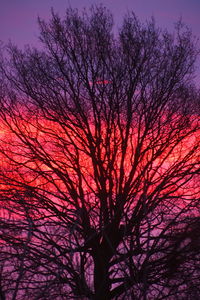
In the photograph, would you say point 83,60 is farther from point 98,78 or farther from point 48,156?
point 48,156

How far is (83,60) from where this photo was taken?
7.48 meters

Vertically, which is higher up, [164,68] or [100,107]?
[164,68]

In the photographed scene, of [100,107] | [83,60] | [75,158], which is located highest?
Answer: [83,60]

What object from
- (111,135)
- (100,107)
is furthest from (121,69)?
(111,135)

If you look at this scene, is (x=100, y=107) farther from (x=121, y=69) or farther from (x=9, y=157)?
(x=9, y=157)

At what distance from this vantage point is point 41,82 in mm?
7801

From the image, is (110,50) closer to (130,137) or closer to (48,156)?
(130,137)

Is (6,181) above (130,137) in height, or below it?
below

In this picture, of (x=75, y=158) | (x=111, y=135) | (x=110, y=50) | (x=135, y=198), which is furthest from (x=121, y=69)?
(x=135, y=198)

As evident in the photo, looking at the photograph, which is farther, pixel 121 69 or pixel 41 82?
pixel 41 82

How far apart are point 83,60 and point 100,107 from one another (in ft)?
3.76

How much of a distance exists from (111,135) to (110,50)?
1933 mm

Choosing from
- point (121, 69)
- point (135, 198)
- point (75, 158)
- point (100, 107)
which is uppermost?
Result: point (121, 69)

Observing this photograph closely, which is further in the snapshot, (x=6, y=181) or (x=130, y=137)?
(x=130, y=137)
